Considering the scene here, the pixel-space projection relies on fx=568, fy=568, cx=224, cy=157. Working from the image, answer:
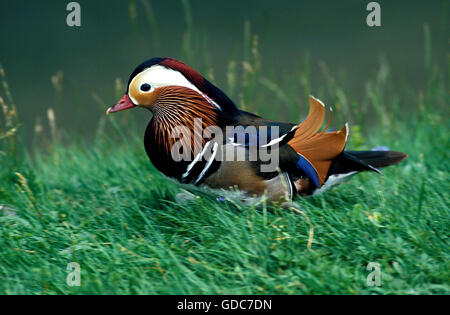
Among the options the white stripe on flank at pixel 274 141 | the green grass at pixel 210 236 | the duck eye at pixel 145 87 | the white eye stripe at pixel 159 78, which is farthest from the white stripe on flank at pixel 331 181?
the duck eye at pixel 145 87

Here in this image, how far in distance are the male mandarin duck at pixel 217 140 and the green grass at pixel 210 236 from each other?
160mm

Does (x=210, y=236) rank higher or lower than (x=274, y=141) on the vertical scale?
lower

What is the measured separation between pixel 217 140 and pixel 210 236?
423mm

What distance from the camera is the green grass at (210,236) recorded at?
2.18m

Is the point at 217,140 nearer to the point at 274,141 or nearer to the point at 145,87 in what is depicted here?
the point at 274,141

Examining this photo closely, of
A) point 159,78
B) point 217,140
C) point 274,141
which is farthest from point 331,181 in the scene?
point 159,78

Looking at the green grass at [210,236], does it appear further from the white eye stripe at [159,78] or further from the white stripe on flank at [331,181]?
the white eye stripe at [159,78]

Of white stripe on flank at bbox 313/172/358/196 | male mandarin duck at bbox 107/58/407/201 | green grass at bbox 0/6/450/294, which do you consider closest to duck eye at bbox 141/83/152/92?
male mandarin duck at bbox 107/58/407/201

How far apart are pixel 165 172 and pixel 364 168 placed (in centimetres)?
94

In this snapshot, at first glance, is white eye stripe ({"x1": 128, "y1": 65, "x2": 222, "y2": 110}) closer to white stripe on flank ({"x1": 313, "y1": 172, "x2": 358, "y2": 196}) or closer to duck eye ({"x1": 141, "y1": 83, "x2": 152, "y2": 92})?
duck eye ({"x1": 141, "y1": 83, "x2": 152, "y2": 92})

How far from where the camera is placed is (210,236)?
8.13 feet

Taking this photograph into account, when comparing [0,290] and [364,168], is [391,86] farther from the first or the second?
[0,290]

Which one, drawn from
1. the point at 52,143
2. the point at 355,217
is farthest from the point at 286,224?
the point at 52,143

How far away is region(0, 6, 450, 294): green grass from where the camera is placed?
218 centimetres
